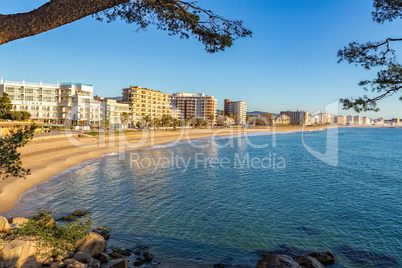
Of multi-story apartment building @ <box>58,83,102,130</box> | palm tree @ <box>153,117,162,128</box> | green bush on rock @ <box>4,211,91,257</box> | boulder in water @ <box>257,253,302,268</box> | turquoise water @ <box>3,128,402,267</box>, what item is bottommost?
turquoise water @ <box>3,128,402,267</box>

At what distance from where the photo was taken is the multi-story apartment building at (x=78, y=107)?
72812 mm

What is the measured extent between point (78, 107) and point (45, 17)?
75.5m

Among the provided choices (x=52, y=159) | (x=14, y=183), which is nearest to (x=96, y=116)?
(x=52, y=159)

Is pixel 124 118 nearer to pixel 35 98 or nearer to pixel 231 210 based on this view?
pixel 35 98

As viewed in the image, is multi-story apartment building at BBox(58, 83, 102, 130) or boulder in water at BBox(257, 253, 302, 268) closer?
boulder in water at BBox(257, 253, 302, 268)

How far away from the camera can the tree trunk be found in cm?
435

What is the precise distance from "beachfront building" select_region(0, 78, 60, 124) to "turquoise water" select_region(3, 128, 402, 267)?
5667 cm

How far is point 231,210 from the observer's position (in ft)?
48.9

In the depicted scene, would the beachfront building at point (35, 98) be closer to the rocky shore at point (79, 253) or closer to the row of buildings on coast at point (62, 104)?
the row of buildings on coast at point (62, 104)

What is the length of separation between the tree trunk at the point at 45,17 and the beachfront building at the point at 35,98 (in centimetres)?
7702

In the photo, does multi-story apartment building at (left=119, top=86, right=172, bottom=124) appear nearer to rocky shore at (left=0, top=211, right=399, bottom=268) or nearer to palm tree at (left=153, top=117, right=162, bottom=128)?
palm tree at (left=153, top=117, right=162, bottom=128)


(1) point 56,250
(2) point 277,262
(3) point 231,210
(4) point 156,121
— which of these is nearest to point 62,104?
(4) point 156,121

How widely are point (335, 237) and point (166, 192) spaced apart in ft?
35.0

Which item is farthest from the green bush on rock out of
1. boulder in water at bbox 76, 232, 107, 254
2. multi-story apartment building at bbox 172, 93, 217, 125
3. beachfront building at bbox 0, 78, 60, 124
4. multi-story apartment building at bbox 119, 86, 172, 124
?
multi-story apartment building at bbox 172, 93, 217, 125
